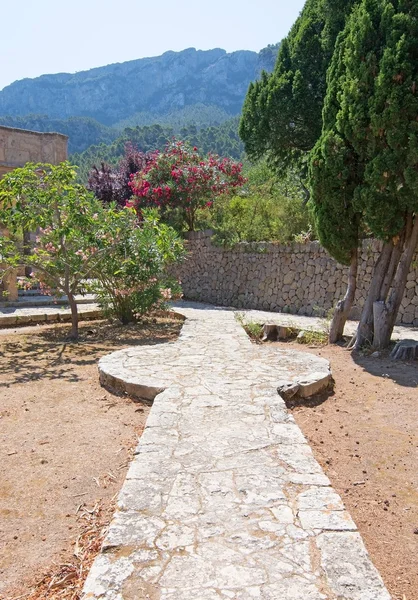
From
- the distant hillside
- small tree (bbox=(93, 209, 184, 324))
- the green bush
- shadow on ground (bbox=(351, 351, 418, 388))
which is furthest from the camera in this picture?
the distant hillside

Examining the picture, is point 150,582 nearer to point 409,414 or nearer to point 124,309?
point 409,414

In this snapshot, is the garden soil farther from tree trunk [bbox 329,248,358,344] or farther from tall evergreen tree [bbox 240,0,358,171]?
tall evergreen tree [bbox 240,0,358,171]

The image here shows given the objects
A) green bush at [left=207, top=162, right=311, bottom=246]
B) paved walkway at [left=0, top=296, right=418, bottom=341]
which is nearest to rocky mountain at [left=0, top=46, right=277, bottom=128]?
green bush at [left=207, top=162, right=311, bottom=246]

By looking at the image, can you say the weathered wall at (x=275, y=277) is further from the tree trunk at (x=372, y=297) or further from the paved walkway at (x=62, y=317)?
the tree trunk at (x=372, y=297)

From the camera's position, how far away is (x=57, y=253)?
889 cm

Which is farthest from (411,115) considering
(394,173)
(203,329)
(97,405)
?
(97,405)

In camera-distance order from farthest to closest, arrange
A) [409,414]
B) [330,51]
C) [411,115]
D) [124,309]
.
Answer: [330,51]
[124,309]
[411,115]
[409,414]

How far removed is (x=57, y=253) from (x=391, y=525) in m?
7.30

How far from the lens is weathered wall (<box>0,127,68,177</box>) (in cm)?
1568

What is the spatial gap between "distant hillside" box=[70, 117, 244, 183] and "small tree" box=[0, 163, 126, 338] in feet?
165

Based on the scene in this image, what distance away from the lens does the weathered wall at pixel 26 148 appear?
Answer: 15.7m

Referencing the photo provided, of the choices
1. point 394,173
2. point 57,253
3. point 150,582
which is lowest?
point 150,582

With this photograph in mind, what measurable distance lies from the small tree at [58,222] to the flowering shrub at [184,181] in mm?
7196

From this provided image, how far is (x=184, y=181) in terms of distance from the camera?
1598cm
